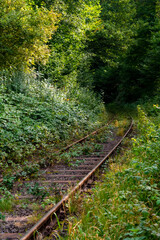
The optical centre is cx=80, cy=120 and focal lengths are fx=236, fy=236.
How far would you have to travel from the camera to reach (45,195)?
16.3ft

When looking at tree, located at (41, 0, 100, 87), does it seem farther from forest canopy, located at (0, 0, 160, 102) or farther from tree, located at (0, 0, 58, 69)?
tree, located at (0, 0, 58, 69)

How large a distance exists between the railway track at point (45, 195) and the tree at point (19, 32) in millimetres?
5852

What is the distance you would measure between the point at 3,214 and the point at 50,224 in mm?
996

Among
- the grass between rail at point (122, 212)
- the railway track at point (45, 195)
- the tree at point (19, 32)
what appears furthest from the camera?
the tree at point (19, 32)

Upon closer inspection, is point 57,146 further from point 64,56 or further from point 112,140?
point 64,56

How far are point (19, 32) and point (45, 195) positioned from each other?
873cm

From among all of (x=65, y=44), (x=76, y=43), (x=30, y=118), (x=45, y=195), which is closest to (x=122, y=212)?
(x=45, y=195)

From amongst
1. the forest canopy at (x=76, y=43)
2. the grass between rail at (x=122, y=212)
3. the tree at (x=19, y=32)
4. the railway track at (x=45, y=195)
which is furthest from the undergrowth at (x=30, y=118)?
the grass between rail at (x=122, y=212)

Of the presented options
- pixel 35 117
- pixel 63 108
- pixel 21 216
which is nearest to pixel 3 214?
pixel 21 216

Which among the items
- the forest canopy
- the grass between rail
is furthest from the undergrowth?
the grass between rail

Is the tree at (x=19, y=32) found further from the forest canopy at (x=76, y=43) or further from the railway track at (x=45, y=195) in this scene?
the railway track at (x=45, y=195)

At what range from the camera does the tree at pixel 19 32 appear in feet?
35.5

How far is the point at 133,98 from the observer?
3538cm

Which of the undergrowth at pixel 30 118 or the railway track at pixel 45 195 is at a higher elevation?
the undergrowth at pixel 30 118
